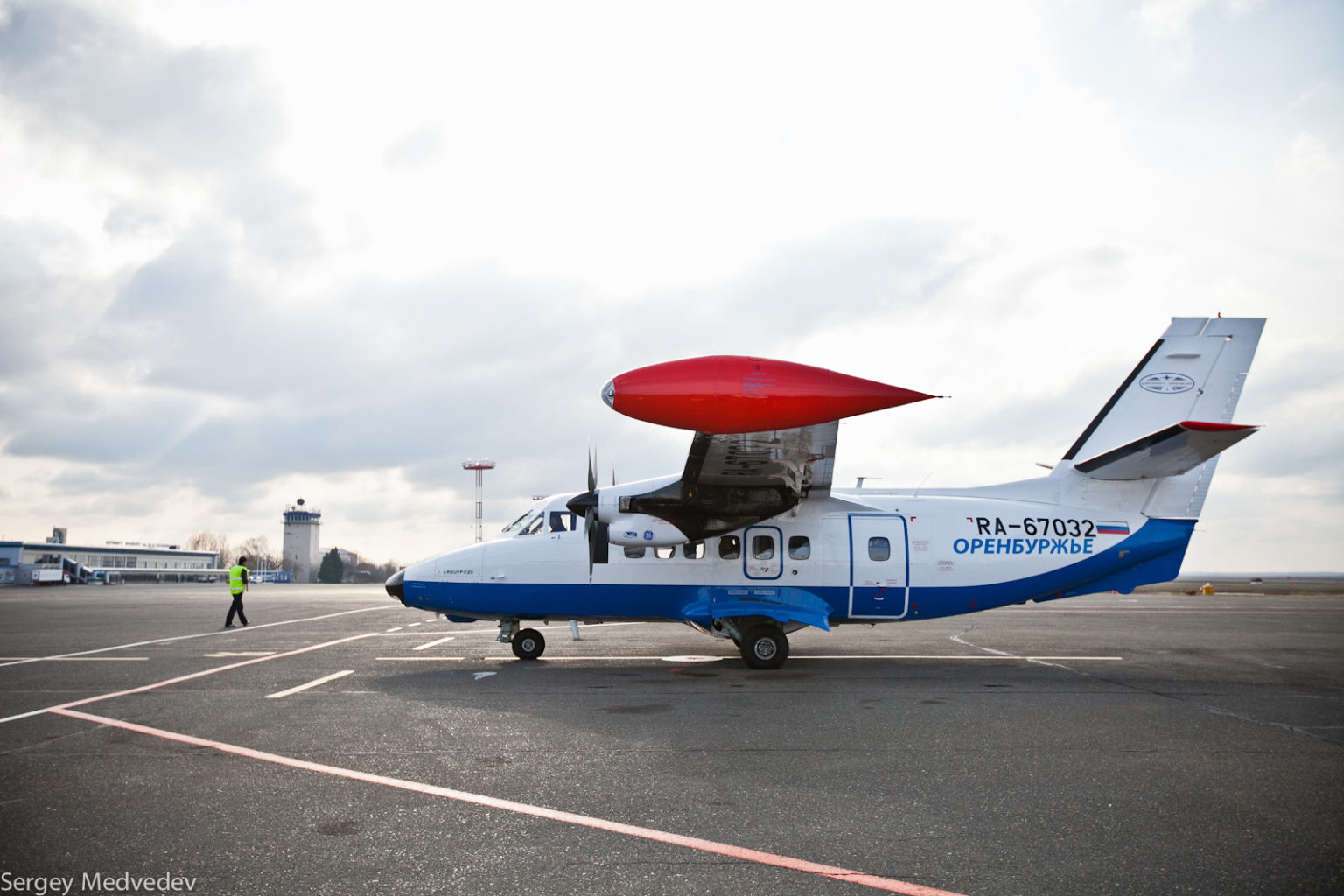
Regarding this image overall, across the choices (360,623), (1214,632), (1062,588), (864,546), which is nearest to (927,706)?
(864,546)

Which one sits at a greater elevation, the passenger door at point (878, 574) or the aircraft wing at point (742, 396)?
the aircraft wing at point (742, 396)

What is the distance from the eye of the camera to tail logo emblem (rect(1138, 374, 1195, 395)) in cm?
1299

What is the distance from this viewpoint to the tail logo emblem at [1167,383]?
42.6ft

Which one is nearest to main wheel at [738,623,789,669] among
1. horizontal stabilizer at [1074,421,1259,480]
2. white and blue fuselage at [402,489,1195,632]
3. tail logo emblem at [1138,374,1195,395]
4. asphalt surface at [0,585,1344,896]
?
asphalt surface at [0,585,1344,896]

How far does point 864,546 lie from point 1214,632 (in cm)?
1210

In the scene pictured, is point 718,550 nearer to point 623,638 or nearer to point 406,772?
point 623,638

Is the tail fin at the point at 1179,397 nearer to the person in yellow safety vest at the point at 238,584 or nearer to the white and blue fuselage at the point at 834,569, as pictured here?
the white and blue fuselage at the point at 834,569

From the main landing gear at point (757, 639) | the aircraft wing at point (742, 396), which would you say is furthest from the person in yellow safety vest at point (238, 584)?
the aircraft wing at point (742, 396)

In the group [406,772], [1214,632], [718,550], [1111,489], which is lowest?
[1214,632]

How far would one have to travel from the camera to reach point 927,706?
8617mm

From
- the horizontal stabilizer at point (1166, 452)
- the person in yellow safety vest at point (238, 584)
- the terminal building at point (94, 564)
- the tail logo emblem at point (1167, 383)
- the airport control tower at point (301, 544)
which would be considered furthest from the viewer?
the airport control tower at point (301, 544)

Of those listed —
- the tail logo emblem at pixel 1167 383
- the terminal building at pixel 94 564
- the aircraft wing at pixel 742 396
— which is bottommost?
the terminal building at pixel 94 564

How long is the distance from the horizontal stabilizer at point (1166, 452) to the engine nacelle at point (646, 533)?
24.8 feet

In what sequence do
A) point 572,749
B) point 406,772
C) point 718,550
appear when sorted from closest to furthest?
point 406,772 < point 572,749 < point 718,550
